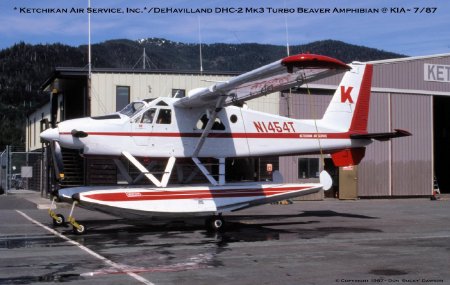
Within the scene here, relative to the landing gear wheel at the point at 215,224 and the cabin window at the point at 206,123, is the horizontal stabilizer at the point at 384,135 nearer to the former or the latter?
the cabin window at the point at 206,123

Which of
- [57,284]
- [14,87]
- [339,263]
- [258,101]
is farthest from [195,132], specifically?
[14,87]

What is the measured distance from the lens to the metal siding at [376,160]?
95.3 ft

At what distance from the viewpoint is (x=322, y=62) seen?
39.7 ft

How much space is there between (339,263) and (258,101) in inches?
690

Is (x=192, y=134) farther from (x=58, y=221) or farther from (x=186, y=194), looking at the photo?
(x=58, y=221)

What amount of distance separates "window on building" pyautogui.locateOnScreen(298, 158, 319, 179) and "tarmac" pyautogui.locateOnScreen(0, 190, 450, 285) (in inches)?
391

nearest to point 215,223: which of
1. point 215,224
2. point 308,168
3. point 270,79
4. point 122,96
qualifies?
point 215,224

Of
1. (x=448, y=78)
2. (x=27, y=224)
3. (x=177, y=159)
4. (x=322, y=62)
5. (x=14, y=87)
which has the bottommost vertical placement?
(x=27, y=224)

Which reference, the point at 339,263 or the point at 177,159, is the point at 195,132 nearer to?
the point at 177,159

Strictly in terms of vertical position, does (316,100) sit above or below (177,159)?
above

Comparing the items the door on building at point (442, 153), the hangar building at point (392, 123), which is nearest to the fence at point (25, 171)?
the hangar building at point (392, 123)

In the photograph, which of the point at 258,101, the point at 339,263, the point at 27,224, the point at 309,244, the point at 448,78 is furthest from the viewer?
the point at 448,78

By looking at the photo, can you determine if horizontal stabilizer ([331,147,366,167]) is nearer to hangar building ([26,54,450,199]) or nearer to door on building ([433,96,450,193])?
hangar building ([26,54,450,199])

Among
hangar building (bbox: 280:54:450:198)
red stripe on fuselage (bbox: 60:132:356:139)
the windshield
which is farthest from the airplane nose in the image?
hangar building (bbox: 280:54:450:198)
